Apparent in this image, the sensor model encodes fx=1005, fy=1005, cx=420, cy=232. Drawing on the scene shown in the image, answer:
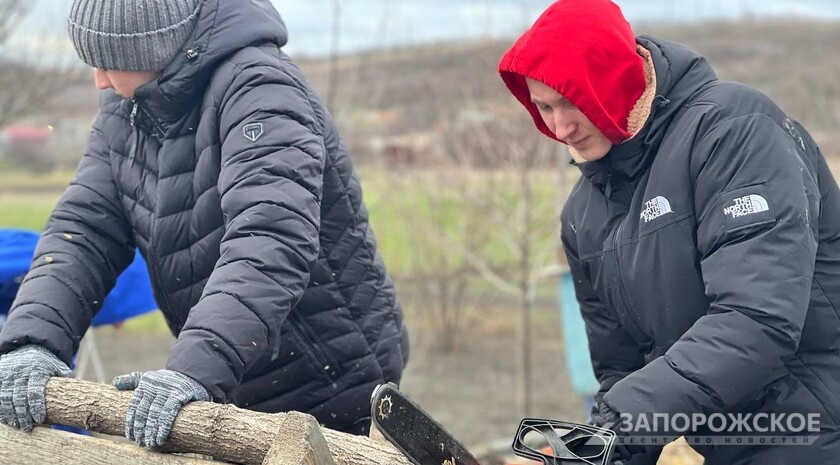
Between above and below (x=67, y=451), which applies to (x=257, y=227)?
above

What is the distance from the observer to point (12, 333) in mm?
2703

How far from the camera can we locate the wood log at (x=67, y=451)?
225cm

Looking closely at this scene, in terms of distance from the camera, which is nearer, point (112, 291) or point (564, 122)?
point (564, 122)

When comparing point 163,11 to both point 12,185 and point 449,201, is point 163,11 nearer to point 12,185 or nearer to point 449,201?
point 449,201

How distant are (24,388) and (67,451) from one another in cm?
22

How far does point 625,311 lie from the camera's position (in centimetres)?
250

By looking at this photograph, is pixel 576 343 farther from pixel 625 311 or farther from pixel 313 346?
pixel 625 311

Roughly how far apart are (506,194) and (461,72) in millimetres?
2952

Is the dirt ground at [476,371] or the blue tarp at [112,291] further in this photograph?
the dirt ground at [476,371]

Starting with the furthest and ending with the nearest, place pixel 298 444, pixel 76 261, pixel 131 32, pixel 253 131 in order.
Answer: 1. pixel 76 261
2. pixel 131 32
3. pixel 253 131
4. pixel 298 444

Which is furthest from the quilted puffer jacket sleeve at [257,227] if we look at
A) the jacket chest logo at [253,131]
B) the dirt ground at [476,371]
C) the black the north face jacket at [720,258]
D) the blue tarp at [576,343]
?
the dirt ground at [476,371]

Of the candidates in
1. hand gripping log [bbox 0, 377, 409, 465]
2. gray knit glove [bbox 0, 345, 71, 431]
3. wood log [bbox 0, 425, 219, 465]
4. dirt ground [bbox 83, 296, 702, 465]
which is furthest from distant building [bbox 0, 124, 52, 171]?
hand gripping log [bbox 0, 377, 409, 465]

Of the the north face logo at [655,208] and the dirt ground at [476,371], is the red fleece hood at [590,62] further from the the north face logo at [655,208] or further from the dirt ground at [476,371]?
the dirt ground at [476,371]

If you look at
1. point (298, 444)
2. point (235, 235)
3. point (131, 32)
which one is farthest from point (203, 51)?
point (298, 444)
